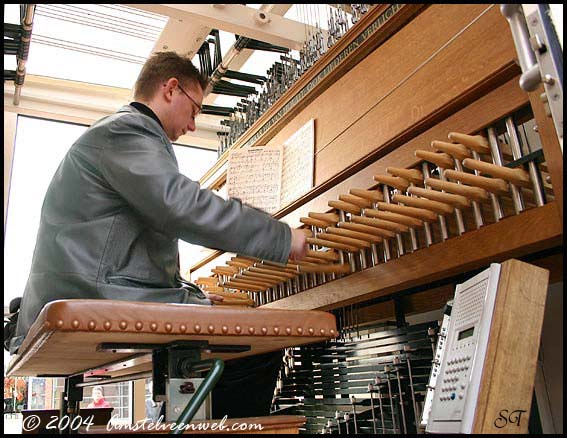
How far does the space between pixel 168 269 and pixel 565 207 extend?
1027mm

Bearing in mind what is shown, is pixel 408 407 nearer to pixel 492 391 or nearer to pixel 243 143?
pixel 492 391

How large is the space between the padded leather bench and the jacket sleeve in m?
Result: 0.25

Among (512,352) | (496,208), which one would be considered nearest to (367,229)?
(496,208)

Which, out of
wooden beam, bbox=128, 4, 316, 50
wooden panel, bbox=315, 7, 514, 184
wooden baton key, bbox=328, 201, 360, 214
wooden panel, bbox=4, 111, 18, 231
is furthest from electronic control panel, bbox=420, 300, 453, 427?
wooden panel, bbox=4, 111, 18, 231

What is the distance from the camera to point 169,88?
1971 mm

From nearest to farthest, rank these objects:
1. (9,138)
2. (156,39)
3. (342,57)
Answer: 1. (342,57)
2. (156,39)
3. (9,138)

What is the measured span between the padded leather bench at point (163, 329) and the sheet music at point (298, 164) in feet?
3.21

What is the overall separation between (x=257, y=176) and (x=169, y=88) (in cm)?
82

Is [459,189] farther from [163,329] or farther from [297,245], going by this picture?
[163,329]

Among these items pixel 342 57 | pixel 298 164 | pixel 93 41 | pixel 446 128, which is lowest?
pixel 446 128

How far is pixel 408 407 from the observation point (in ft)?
6.14

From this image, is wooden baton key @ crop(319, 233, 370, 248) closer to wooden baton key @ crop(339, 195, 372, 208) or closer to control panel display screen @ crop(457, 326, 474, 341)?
wooden baton key @ crop(339, 195, 372, 208)

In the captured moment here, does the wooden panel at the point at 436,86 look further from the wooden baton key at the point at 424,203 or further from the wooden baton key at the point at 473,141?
the wooden baton key at the point at 424,203

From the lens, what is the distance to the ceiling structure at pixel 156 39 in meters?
3.27
